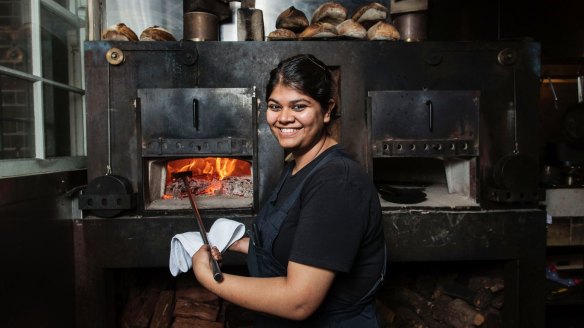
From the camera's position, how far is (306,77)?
1169 millimetres

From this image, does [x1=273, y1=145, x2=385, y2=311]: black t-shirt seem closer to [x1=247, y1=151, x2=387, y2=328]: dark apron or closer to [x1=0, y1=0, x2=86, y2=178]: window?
[x1=247, y1=151, x2=387, y2=328]: dark apron

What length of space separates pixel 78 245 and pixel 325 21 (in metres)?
2.19

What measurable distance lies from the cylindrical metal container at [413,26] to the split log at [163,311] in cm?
244

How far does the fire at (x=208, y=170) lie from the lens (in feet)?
9.25

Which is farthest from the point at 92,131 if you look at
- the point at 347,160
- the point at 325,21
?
the point at 347,160

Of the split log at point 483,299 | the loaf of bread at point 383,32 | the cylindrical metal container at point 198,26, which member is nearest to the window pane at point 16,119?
the cylindrical metal container at point 198,26

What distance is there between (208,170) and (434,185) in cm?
181

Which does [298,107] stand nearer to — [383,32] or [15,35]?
[383,32]

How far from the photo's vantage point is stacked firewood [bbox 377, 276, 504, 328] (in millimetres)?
2600

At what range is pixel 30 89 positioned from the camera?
2.27m

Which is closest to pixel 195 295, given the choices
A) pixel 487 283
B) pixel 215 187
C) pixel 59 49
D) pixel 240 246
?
pixel 215 187

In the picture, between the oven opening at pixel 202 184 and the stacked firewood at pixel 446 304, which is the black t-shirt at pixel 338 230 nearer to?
the oven opening at pixel 202 184

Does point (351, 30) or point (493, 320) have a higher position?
point (351, 30)

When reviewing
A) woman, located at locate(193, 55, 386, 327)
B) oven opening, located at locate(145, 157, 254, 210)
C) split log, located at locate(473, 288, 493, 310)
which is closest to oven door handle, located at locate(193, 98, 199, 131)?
oven opening, located at locate(145, 157, 254, 210)
